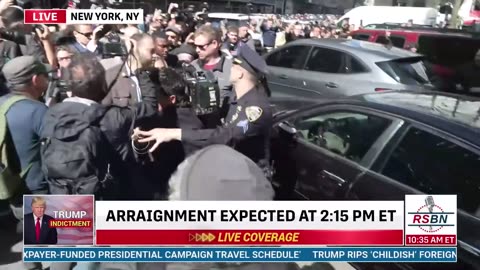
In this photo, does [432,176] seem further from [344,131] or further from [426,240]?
[344,131]

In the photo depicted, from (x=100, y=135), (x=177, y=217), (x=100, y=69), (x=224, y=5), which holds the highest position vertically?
(x=224, y=5)

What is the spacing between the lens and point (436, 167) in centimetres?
→ 178

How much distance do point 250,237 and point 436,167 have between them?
711 mm

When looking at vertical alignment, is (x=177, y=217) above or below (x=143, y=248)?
above

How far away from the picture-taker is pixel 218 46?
200 cm

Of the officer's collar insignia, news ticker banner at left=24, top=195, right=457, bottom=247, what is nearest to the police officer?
the officer's collar insignia

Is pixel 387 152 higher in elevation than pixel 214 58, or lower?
lower

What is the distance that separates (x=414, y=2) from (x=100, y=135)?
1299 mm

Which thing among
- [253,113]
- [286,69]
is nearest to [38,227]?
[253,113]

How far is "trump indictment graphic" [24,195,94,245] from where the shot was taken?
185 centimetres

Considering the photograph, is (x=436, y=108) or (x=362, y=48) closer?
(x=436, y=108)

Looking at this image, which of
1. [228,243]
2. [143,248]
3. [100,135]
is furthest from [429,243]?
[100,135]

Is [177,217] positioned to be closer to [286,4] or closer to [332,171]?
[332,171]

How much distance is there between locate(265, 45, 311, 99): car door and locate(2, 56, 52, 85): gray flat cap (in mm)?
856
